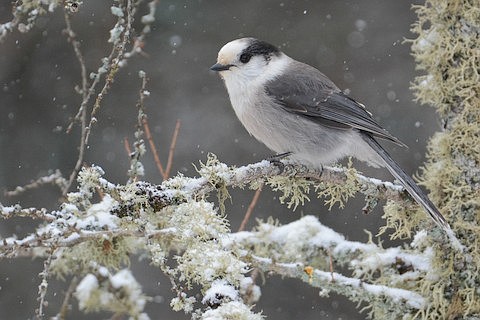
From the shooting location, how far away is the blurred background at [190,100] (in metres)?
6.39

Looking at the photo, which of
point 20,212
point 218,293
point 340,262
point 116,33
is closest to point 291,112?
point 340,262

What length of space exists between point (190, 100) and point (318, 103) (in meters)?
3.28

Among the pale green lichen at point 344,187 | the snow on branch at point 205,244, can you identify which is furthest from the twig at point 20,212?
the pale green lichen at point 344,187

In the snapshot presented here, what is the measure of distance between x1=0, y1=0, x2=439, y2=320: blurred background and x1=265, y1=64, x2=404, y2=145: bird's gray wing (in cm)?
275

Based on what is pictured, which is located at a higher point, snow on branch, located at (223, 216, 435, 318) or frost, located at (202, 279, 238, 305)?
frost, located at (202, 279, 238, 305)

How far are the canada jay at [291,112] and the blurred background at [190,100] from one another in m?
2.80

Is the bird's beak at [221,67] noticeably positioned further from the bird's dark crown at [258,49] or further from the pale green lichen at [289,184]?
the pale green lichen at [289,184]

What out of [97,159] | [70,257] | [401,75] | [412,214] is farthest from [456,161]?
[97,159]

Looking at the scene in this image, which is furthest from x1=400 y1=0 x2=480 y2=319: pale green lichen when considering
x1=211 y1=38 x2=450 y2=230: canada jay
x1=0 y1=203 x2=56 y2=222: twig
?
x1=0 y1=203 x2=56 y2=222: twig

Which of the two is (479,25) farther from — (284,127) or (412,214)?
(284,127)

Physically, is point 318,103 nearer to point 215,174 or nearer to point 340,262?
point 340,262

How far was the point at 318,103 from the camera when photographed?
11.4 ft

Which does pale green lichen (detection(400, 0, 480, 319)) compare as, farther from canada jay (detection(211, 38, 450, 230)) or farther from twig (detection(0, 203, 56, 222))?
twig (detection(0, 203, 56, 222))

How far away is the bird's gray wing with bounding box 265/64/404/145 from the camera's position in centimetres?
340
